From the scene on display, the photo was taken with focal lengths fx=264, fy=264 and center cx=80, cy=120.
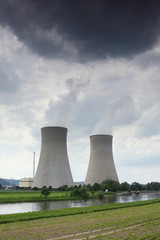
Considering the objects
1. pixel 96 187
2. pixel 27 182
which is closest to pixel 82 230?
pixel 96 187

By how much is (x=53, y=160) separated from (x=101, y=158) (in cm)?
780

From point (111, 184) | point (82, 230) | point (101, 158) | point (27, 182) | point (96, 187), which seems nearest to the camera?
point (82, 230)

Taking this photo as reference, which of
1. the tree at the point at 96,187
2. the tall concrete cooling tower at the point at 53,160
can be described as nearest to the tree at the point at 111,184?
the tree at the point at 96,187

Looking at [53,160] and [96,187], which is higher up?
[53,160]

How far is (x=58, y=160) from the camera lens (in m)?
33.5

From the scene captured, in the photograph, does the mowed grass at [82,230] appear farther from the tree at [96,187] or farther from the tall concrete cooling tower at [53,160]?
the tree at [96,187]

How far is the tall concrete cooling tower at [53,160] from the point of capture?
108 ft

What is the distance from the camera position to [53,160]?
109 feet

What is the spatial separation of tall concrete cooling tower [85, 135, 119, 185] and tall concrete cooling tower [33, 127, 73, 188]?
16.2 feet

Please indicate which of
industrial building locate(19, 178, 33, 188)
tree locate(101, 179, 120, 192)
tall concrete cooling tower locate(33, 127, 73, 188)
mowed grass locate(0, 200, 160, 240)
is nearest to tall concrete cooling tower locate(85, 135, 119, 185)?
tree locate(101, 179, 120, 192)

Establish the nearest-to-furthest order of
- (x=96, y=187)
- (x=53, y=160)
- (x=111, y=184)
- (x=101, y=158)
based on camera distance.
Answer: (x=53, y=160)
(x=96, y=187)
(x=101, y=158)
(x=111, y=184)

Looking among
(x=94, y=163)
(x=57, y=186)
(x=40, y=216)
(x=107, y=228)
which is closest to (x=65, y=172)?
(x=57, y=186)

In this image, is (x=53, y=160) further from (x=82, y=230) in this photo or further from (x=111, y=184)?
(x=82, y=230)

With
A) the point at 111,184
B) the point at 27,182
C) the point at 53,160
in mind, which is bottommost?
the point at 111,184
